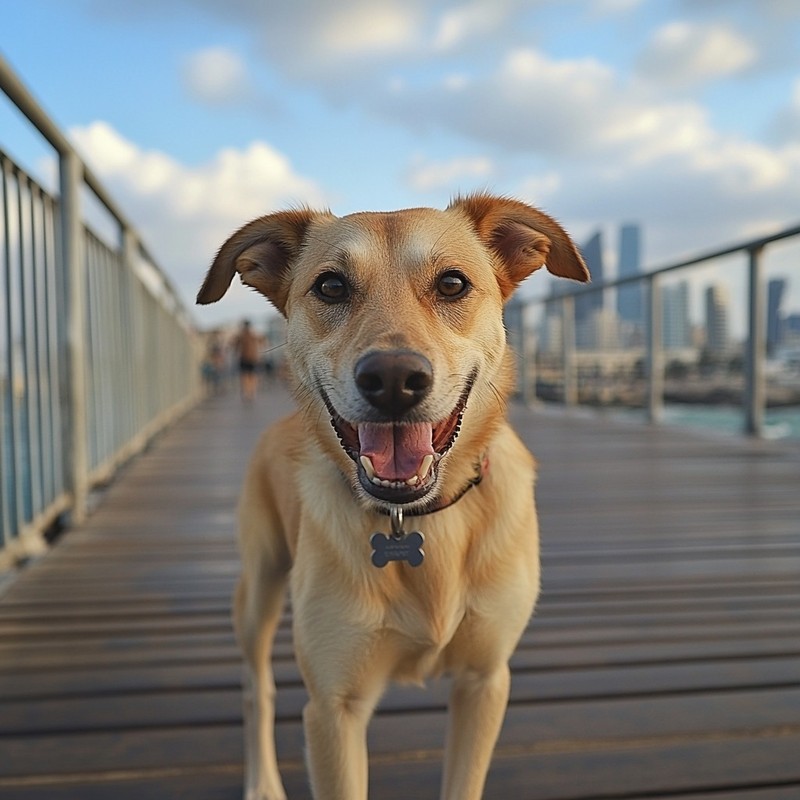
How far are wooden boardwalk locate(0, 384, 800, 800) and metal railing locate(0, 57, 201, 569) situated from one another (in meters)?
0.29

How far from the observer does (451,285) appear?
5.22ft

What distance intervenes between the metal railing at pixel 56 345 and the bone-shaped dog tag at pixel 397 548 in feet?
5.68

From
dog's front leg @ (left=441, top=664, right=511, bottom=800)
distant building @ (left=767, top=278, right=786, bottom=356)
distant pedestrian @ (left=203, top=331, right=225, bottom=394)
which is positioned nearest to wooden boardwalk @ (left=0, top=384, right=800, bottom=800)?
dog's front leg @ (left=441, top=664, right=511, bottom=800)

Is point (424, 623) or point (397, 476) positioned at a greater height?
point (397, 476)

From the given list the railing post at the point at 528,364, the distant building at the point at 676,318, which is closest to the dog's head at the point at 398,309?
the distant building at the point at 676,318

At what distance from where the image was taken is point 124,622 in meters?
2.45

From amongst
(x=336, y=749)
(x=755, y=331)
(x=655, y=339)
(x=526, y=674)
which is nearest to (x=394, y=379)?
(x=336, y=749)

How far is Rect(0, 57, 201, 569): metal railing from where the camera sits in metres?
2.75

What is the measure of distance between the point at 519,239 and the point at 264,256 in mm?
622

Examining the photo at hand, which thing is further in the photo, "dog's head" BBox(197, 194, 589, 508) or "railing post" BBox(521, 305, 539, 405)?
"railing post" BBox(521, 305, 539, 405)

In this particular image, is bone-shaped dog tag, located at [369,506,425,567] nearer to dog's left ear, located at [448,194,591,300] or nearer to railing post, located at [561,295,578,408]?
dog's left ear, located at [448,194,591,300]

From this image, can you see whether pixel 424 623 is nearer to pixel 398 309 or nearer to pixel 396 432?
pixel 396 432

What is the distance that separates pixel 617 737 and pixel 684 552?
5.34 feet

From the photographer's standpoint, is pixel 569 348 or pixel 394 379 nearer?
pixel 394 379
